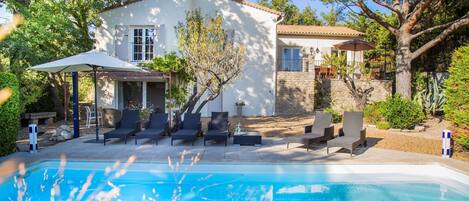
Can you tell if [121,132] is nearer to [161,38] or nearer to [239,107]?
[161,38]

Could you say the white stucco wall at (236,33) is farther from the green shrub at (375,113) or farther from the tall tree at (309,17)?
the tall tree at (309,17)

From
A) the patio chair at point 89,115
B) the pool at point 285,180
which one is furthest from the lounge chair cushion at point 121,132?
the patio chair at point 89,115

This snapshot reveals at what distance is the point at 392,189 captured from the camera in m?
8.29

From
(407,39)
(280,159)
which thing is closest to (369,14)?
(407,39)

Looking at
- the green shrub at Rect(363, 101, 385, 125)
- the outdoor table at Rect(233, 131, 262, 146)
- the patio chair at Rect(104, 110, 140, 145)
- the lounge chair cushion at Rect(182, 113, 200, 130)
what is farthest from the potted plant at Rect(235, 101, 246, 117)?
the outdoor table at Rect(233, 131, 262, 146)

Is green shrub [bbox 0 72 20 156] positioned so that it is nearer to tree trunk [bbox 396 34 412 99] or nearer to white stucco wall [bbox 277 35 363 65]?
tree trunk [bbox 396 34 412 99]

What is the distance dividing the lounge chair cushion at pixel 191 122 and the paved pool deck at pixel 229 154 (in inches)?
29.6

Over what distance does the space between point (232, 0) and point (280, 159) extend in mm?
13445

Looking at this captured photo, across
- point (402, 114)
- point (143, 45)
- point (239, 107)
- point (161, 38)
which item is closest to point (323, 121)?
point (402, 114)

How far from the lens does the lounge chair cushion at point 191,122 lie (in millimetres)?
12859

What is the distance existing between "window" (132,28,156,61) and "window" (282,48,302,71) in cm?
943

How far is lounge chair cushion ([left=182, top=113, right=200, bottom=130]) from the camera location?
12.9 m

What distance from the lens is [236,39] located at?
20.6m

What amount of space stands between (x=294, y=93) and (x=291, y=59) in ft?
15.9
